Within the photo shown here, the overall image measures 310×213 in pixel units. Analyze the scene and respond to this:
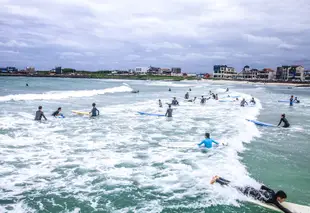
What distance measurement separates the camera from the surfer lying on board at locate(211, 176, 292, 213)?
23.0ft

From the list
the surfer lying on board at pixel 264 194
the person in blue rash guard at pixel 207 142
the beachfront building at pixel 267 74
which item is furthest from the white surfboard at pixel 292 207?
the beachfront building at pixel 267 74

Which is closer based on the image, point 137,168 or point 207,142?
point 137,168

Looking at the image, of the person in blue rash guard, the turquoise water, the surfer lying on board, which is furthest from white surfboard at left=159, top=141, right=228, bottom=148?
the surfer lying on board

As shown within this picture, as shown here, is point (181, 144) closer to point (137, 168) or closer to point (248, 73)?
point (137, 168)

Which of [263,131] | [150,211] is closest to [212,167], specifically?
[150,211]

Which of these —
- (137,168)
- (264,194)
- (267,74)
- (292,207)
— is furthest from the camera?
(267,74)

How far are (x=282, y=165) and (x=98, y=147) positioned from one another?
310 inches

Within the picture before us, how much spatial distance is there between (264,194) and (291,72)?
150 m

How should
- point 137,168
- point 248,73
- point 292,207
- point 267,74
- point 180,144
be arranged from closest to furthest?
point 292,207, point 137,168, point 180,144, point 267,74, point 248,73

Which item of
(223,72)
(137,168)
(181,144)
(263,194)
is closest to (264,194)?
(263,194)

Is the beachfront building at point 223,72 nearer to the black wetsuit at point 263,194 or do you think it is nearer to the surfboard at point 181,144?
the surfboard at point 181,144

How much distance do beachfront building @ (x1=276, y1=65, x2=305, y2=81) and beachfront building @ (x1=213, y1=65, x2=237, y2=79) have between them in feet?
107

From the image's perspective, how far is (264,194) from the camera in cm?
742

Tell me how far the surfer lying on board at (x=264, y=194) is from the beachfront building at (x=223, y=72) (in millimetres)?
169360
